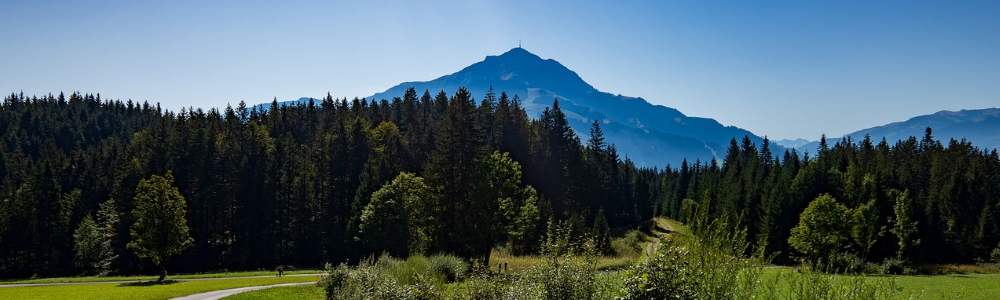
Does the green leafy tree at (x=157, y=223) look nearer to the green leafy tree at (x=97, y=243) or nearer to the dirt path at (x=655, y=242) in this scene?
the green leafy tree at (x=97, y=243)

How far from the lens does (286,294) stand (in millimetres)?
26922

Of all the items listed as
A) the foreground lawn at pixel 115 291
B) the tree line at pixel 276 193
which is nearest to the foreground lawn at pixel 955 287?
the tree line at pixel 276 193

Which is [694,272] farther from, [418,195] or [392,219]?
[392,219]

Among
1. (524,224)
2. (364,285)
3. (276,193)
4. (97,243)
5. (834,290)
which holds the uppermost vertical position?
(276,193)

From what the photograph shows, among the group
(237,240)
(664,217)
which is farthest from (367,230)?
(664,217)

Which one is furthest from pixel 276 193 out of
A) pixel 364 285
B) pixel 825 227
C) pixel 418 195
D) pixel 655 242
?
pixel 825 227

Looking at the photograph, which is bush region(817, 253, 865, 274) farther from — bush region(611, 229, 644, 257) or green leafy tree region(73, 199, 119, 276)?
green leafy tree region(73, 199, 119, 276)

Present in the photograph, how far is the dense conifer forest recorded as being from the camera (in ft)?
136

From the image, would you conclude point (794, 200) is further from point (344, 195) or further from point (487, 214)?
point (344, 195)

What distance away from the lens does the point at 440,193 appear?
39.3 m

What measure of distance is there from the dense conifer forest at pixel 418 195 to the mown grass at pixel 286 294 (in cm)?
1223

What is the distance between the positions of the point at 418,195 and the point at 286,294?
22227mm

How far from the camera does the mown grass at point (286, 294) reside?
2569 centimetres

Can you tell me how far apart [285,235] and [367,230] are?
2321 cm
